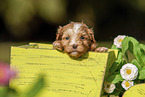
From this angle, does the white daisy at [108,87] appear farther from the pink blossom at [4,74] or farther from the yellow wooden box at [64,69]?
the pink blossom at [4,74]

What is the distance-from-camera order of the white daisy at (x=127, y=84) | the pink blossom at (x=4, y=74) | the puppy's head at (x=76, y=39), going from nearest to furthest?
the pink blossom at (x=4, y=74) < the puppy's head at (x=76, y=39) < the white daisy at (x=127, y=84)

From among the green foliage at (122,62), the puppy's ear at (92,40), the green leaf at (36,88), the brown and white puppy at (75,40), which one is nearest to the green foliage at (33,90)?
the green leaf at (36,88)

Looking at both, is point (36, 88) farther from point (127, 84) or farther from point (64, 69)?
point (127, 84)

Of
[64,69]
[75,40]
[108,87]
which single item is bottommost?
[108,87]

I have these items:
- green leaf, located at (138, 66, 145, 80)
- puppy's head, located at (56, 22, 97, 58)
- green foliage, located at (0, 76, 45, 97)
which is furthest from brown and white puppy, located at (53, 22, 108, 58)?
green foliage, located at (0, 76, 45, 97)

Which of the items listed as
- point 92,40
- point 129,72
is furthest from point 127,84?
point 92,40

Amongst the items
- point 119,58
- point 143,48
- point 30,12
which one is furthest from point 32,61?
point 30,12

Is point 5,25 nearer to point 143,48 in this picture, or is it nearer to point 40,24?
point 40,24
